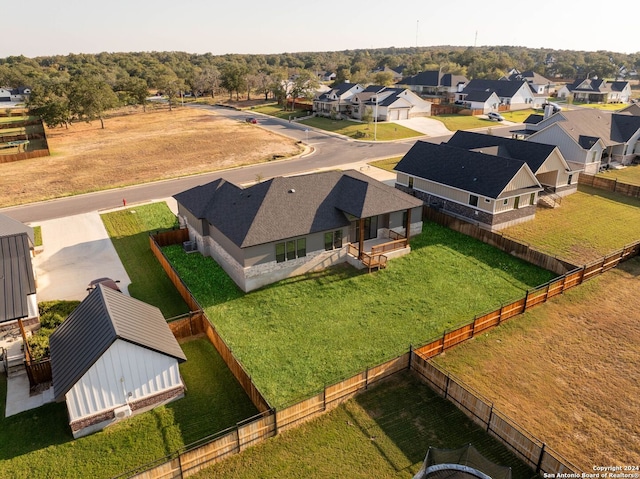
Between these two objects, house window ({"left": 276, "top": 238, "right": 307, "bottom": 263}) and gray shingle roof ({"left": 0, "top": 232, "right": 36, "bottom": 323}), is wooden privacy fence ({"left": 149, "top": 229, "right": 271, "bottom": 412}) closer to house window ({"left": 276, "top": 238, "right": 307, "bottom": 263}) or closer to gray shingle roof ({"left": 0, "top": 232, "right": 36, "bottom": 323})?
house window ({"left": 276, "top": 238, "right": 307, "bottom": 263})

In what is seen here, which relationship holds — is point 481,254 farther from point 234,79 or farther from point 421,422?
point 234,79

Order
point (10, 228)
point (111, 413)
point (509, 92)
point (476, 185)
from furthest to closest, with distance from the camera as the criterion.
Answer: point (509, 92) → point (476, 185) → point (10, 228) → point (111, 413)

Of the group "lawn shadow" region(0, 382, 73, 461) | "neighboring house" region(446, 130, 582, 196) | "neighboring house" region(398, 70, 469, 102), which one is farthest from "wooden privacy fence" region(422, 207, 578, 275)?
"neighboring house" region(398, 70, 469, 102)

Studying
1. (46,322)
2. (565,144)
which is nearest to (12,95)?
(46,322)

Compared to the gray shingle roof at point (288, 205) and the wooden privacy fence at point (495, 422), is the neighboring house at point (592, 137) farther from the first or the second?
the wooden privacy fence at point (495, 422)

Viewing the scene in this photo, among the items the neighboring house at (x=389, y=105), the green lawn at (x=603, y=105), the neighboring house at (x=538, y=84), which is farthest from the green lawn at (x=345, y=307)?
the neighboring house at (x=538, y=84)
